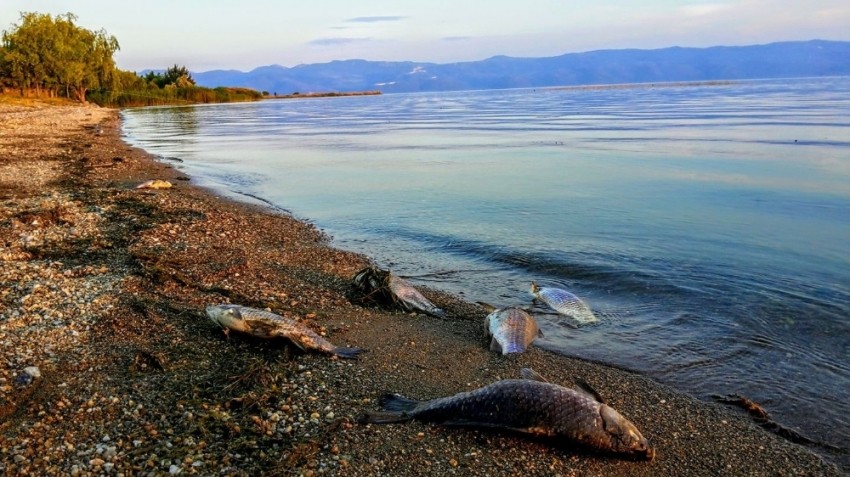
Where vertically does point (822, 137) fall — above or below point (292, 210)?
above

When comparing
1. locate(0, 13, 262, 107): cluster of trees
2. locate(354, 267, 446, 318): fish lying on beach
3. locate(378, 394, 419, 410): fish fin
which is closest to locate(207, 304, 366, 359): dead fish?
locate(378, 394, 419, 410): fish fin

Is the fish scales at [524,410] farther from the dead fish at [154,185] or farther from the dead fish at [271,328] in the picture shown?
the dead fish at [154,185]

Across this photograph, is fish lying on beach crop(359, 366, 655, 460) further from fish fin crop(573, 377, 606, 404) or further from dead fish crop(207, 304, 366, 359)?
dead fish crop(207, 304, 366, 359)

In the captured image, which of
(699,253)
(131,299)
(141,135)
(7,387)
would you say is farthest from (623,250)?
(141,135)

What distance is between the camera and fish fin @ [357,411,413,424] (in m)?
4.92

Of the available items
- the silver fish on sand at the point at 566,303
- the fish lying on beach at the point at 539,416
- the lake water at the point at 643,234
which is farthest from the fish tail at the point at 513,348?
the fish lying on beach at the point at 539,416

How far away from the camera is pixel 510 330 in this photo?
23.3ft

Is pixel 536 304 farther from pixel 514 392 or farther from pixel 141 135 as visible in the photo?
pixel 141 135

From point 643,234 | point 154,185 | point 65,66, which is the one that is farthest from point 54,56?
point 643,234

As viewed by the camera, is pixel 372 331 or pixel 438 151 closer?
pixel 372 331

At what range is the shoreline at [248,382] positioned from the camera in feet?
14.6

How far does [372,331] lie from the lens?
7215mm

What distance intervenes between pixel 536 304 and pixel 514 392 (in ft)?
13.5

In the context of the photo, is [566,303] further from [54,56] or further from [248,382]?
[54,56]
